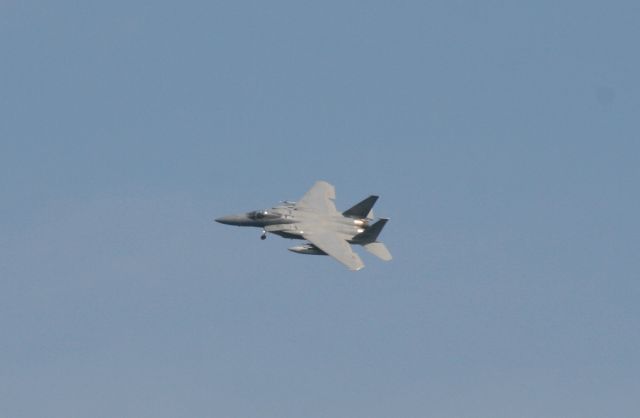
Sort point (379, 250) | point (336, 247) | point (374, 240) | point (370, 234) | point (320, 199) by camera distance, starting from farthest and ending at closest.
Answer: point (320, 199) → point (374, 240) → point (370, 234) → point (379, 250) → point (336, 247)

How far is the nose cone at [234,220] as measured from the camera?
578ft

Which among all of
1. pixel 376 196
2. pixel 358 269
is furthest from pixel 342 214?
pixel 358 269

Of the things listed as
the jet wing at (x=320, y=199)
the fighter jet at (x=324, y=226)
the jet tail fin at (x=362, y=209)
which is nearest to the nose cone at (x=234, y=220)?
the fighter jet at (x=324, y=226)

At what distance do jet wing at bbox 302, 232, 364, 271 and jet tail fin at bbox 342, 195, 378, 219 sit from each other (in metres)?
6.90

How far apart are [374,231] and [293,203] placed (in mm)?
14246

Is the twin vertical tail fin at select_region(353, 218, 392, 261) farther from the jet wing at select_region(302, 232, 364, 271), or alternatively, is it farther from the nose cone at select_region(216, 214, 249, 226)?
the nose cone at select_region(216, 214, 249, 226)

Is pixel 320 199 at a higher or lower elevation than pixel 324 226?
higher

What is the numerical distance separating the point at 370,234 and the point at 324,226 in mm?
6256

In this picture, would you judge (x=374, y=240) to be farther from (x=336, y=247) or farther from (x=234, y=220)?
(x=234, y=220)

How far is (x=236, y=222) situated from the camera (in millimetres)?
176375

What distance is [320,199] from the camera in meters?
186

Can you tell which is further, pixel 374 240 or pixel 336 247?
pixel 374 240

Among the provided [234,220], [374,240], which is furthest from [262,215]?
[374,240]

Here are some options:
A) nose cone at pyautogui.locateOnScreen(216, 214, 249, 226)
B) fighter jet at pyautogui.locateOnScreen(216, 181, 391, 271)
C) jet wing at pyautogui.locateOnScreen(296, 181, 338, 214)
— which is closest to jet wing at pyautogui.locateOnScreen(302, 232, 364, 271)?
fighter jet at pyautogui.locateOnScreen(216, 181, 391, 271)
